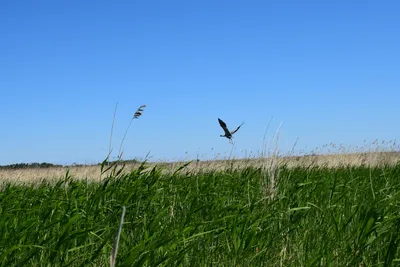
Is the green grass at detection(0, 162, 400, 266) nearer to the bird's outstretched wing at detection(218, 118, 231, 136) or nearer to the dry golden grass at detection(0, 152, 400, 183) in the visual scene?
the dry golden grass at detection(0, 152, 400, 183)

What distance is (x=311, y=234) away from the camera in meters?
3.24

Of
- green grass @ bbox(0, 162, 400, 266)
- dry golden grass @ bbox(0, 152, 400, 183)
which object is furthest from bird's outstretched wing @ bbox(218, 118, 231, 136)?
green grass @ bbox(0, 162, 400, 266)

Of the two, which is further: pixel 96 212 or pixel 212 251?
pixel 96 212

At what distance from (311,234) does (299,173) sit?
341 centimetres

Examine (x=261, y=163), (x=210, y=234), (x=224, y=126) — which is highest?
(x=224, y=126)

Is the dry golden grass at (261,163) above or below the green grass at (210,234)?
above

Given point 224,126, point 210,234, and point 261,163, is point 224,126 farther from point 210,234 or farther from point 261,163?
point 210,234

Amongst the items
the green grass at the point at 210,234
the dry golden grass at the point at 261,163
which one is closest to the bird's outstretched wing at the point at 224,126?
the dry golden grass at the point at 261,163

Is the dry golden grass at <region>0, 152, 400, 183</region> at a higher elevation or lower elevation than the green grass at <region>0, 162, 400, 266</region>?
higher

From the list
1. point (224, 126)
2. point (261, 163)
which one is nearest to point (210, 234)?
point (224, 126)

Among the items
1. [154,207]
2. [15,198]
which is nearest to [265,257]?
[154,207]

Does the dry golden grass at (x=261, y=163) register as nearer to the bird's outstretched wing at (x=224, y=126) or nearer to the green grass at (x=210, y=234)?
the bird's outstretched wing at (x=224, y=126)

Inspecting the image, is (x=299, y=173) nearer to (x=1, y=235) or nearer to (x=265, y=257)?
(x=265, y=257)

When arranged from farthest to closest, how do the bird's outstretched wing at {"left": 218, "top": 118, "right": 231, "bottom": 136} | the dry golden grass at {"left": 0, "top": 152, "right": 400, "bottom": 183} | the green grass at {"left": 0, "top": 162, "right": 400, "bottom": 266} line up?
the dry golden grass at {"left": 0, "top": 152, "right": 400, "bottom": 183} → the bird's outstretched wing at {"left": 218, "top": 118, "right": 231, "bottom": 136} → the green grass at {"left": 0, "top": 162, "right": 400, "bottom": 266}
